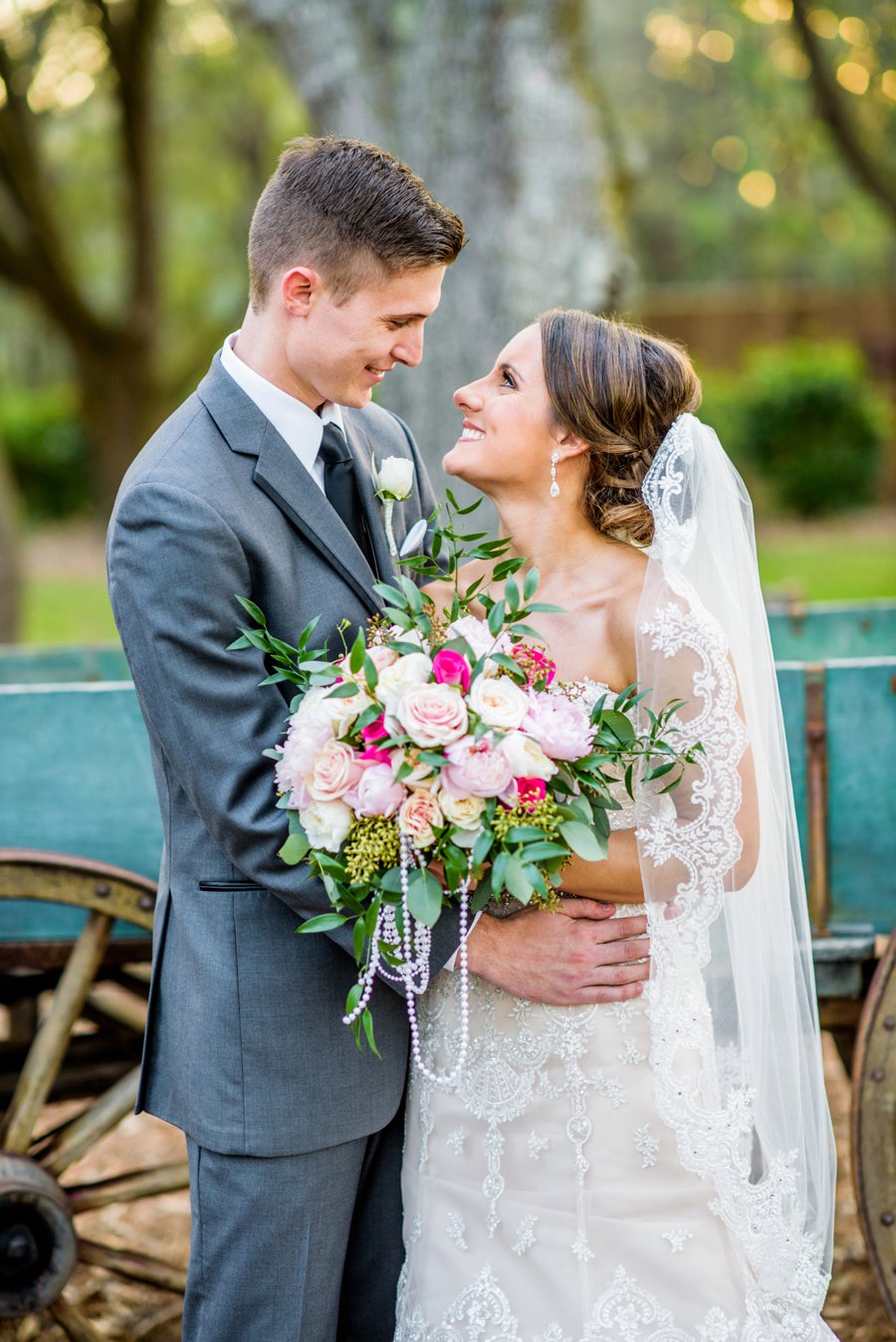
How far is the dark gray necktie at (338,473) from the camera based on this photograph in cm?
239

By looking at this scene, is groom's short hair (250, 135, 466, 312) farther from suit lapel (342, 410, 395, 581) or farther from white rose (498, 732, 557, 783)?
white rose (498, 732, 557, 783)

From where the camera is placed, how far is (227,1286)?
86.8 inches

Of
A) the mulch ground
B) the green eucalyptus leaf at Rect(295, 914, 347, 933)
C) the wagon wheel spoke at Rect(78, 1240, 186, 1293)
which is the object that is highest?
the green eucalyptus leaf at Rect(295, 914, 347, 933)

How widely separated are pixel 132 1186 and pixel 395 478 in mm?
1683

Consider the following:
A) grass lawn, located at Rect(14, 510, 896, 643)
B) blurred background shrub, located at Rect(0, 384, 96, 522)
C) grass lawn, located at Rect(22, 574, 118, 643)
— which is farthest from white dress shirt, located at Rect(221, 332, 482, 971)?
blurred background shrub, located at Rect(0, 384, 96, 522)

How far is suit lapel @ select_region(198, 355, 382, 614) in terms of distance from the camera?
2.20 metres

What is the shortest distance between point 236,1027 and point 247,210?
15834mm

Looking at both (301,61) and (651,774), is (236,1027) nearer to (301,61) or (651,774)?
(651,774)

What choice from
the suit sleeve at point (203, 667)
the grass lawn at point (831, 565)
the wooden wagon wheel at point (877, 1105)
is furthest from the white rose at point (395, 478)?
the grass lawn at point (831, 565)

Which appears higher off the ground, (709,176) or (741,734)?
(709,176)

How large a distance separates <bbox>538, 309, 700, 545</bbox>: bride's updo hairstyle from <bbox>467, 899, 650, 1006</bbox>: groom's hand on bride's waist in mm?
718

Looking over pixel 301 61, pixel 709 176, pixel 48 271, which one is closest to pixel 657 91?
pixel 709 176

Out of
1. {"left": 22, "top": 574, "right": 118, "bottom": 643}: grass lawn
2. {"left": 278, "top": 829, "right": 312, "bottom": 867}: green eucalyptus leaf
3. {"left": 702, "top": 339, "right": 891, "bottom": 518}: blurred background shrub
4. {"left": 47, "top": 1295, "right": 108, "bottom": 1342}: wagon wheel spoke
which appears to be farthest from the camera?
{"left": 702, "top": 339, "right": 891, "bottom": 518}: blurred background shrub

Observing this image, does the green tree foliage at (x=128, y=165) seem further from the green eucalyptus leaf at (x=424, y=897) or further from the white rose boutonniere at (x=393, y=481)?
the green eucalyptus leaf at (x=424, y=897)
